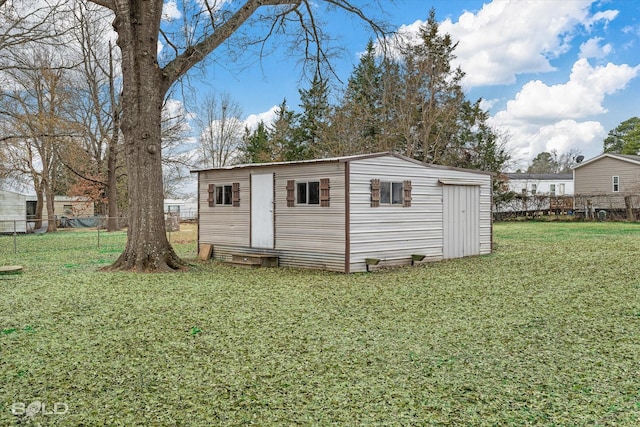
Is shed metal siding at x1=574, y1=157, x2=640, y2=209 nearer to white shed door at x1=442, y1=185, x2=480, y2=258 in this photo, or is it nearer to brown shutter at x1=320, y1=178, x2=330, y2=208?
white shed door at x1=442, y1=185, x2=480, y2=258

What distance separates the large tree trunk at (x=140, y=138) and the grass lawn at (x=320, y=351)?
1071 mm

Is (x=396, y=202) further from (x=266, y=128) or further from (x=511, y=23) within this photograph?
(x=266, y=128)

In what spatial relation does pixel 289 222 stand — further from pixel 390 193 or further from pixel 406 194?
pixel 406 194

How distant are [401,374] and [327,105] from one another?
24.4 metres

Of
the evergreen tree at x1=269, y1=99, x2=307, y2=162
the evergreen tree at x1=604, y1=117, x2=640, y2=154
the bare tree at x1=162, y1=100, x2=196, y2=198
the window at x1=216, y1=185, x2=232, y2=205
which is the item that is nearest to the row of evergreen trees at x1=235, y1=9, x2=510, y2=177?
the evergreen tree at x1=269, y1=99, x2=307, y2=162

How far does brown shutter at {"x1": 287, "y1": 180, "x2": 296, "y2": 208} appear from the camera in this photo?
9845 mm

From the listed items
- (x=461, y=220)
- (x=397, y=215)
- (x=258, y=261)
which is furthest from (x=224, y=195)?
(x=461, y=220)

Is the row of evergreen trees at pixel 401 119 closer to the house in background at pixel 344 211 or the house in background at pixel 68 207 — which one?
the house in background at pixel 344 211

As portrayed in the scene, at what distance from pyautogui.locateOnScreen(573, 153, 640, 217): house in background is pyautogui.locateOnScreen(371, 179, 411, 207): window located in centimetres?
1964

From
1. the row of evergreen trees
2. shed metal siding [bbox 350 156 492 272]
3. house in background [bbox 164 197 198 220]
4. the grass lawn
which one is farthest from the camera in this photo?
house in background [bbox 164 197 198 220]

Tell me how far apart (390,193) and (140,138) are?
16.2 ft

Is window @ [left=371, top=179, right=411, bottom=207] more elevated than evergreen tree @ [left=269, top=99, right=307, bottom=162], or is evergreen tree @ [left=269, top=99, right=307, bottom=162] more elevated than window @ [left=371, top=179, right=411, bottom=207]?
evergreen tree @ [left=269, top=99, right=307, bottom=162]

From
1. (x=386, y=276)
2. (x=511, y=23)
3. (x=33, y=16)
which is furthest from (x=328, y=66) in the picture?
(x=33, y=16)

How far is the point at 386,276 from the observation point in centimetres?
871
